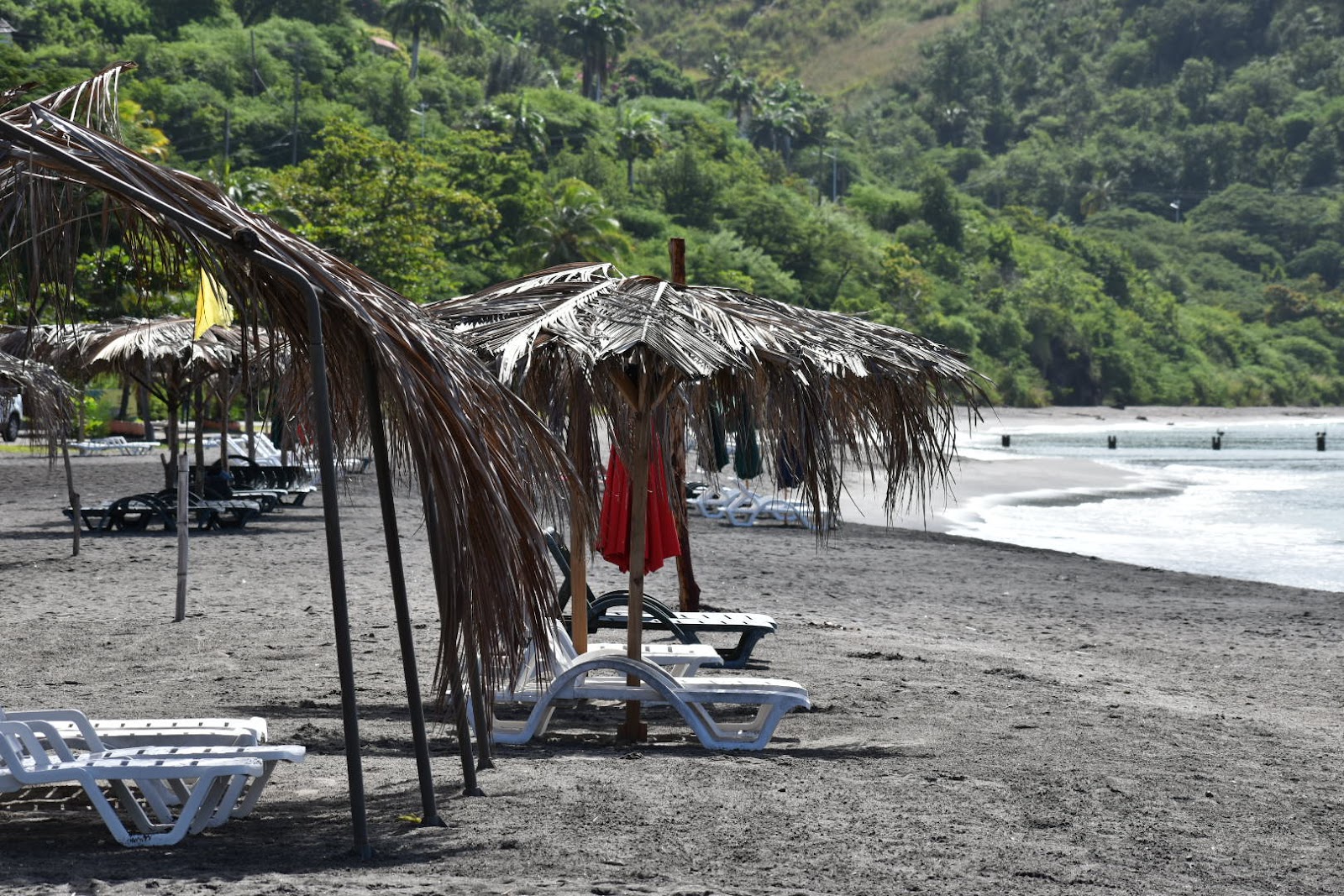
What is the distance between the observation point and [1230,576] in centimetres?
1645

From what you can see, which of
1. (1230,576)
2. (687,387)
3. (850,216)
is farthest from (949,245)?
(687,387)

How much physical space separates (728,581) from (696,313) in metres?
7.23

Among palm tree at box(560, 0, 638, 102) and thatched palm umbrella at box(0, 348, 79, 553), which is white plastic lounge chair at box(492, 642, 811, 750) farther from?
palm tree at box(560, 0, 638, 102)

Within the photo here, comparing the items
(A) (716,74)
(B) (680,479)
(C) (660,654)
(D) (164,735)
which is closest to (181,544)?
(B) (680,479)

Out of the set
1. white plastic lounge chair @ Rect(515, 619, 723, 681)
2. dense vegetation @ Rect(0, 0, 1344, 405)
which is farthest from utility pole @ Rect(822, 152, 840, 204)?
white plastic lounge chair @ Rect(515, 619, 723, 681)

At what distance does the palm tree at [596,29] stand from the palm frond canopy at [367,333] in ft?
380

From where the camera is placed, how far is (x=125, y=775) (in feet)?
14.6

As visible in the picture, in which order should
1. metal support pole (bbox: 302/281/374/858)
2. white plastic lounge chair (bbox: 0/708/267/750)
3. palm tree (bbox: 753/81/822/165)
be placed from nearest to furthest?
metal support pole (bbox: 302/281/374/858)
white plastic lounge chair (bbox: 0/708/267/750)
palm tree (bbox: 753/81/822/165)

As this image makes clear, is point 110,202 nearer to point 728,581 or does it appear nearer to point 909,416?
point 909,416

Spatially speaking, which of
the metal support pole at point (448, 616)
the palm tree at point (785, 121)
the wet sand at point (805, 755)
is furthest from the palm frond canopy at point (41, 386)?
the palm tree at point (785, 121)

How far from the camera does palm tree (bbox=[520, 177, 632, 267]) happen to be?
54188 millimetres

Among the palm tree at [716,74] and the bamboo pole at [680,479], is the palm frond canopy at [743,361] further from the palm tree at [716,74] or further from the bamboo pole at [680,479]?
the palm tree at [716,74]

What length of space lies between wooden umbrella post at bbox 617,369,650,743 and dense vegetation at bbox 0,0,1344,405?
19.8 meters

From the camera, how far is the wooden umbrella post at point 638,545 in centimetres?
652
